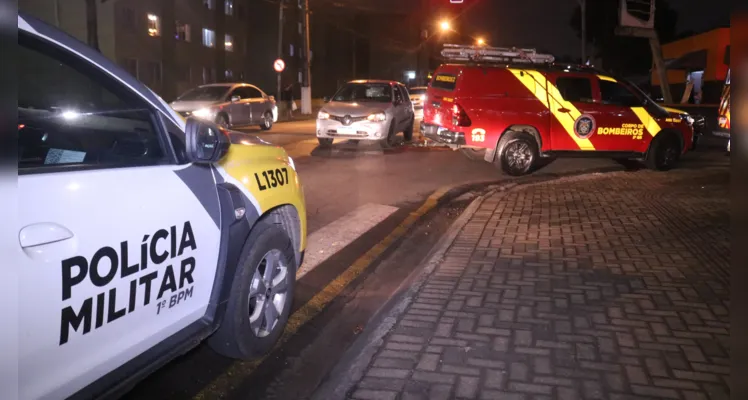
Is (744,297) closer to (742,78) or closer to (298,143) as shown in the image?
(742,78)

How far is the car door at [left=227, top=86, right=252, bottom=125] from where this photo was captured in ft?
67.0

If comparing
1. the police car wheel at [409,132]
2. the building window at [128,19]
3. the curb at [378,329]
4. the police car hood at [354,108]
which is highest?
the building window at [128,19]

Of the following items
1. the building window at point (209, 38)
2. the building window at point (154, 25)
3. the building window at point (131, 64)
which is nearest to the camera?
the building window at point (131, 64)

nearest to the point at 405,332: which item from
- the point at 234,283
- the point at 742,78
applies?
the point at 234,283

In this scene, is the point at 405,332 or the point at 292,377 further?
the point at 405,332

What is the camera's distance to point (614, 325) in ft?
14.9

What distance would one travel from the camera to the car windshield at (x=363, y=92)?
648 inches

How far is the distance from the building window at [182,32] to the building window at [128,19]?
4.52m

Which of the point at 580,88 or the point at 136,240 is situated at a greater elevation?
the point at 580,88

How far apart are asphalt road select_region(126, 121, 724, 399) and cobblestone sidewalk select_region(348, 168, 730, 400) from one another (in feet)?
1.47

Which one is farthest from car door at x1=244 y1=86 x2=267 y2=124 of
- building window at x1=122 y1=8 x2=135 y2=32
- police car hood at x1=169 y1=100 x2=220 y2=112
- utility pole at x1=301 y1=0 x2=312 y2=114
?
building window at x1=122 y1=8 x2=135 y2=32

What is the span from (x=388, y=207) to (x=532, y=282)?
3.62m

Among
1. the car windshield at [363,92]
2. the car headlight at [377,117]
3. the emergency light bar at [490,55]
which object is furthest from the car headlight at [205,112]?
the emergency light bar at [490,55]

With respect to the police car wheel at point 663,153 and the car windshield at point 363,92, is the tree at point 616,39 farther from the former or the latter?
the police car wheel at point 663,153
